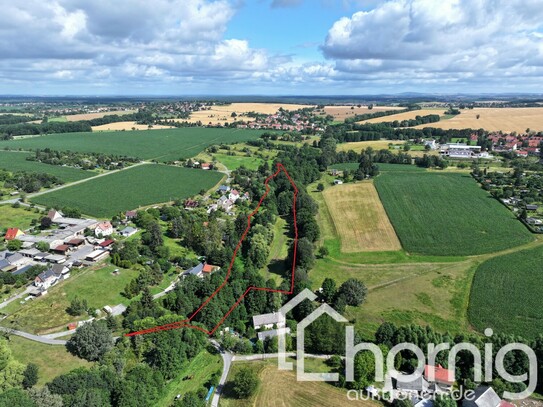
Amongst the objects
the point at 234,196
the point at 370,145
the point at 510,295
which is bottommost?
the point at 510,295

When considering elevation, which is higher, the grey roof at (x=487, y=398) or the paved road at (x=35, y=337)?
the grey roof at (x=487, y=398)

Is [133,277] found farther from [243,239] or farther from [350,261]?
[350,261]

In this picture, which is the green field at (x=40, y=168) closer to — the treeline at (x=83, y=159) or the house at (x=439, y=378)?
the treeline at (x=83, y=159)

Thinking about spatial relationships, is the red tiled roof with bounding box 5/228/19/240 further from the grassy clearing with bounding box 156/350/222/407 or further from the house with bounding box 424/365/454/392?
the house with bounding box 424/365/454/392

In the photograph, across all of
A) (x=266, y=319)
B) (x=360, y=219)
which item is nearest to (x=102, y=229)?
(x=266, y=319)

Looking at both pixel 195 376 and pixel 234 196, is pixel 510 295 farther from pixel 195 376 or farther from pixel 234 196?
pixel 234 196

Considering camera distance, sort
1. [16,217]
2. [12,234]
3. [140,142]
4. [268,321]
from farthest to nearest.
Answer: [140,142] < [16,217] < [12,234] < [268,321]

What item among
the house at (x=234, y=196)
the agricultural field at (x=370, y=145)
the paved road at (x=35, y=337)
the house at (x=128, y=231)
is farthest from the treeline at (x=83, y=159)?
the paved road at (x=35, y=337)
